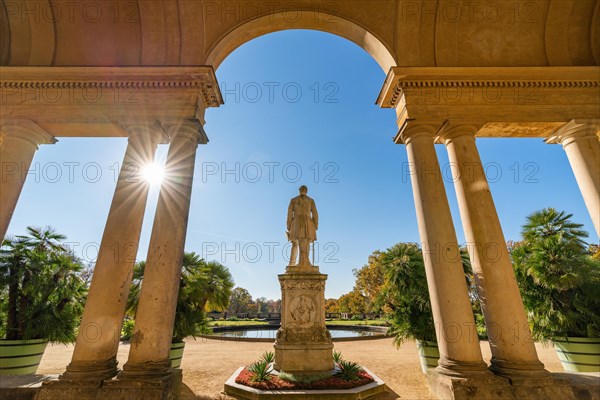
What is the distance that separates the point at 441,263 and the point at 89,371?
25.9 feet

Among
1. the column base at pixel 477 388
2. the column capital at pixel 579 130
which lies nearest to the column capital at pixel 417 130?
the column capital at pixel 579 130

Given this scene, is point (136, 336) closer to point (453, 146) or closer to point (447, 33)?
point (453, 146)

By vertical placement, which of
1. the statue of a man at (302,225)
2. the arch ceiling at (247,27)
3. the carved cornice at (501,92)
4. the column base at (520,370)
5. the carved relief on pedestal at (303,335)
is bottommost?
the column base at (520,370)

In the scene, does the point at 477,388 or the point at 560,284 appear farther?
the point at 560,284

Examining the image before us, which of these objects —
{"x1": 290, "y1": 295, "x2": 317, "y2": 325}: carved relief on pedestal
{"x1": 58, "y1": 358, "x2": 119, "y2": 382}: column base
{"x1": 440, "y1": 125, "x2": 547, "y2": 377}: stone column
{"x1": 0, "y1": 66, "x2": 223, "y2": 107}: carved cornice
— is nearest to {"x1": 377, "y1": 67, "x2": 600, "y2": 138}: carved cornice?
{"x1": 440, "y1": 125, "x2": 547, "y2": 377}: stone column

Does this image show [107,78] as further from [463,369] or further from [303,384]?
[463,369]

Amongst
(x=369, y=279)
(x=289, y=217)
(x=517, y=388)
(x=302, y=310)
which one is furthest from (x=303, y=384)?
(x=369, y=279)

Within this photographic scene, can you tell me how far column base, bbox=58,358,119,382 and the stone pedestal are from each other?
5121 millimetres

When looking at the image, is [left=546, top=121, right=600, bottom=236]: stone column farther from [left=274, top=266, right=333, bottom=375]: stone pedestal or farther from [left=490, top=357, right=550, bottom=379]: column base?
[left=274, top=266, right=333, bottom=375]: stone pedestal

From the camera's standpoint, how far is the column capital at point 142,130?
7.88 m

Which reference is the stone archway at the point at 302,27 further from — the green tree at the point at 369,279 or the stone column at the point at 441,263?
the green tree at the point at 369,279

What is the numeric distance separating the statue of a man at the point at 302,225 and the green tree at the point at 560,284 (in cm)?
684

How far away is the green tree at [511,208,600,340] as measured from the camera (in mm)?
7777

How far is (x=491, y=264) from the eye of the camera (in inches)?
267
